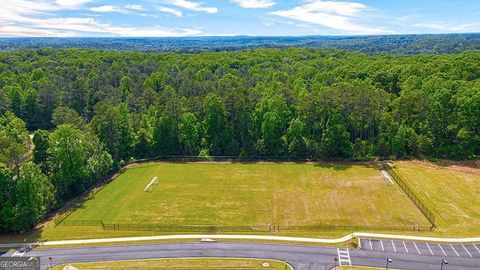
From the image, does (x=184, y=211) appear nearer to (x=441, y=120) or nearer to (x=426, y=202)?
(x=426, y=202)

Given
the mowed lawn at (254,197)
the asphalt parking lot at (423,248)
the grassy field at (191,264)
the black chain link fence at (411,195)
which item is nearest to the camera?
the grassy field at (191,264)

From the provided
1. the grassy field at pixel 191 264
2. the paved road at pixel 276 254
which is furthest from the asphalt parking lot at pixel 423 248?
the grassy field at pixel 191 264

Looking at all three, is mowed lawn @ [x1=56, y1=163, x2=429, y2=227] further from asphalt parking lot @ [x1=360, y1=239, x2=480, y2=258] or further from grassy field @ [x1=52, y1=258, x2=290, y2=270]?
grassy field @ [x1=52, y1=258, x2=290, y2=270]

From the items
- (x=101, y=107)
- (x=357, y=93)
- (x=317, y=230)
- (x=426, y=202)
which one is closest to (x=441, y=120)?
(x=357, y=93)

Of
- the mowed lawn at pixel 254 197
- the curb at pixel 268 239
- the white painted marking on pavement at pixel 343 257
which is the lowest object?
the mowed lawn at pixel 254 197

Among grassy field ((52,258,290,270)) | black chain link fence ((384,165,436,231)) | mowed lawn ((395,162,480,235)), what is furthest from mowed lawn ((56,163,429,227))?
grassy field ((52,258,290,270))

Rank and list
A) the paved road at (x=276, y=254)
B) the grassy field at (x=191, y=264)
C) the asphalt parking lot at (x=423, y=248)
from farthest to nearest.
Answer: the asphalt parking lot at (x=423, y=248) < the paved road at (x=276, y=254) < the grassy field at (x=191, y=264)

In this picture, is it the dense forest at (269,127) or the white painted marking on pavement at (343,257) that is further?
the dense forest at (269,127)

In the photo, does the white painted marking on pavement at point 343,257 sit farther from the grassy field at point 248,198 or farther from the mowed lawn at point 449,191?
the mowed lawn at point 449,191
